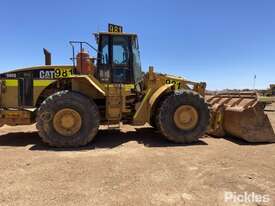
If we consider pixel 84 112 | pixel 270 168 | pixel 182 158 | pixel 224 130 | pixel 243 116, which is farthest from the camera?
pixel 224 130

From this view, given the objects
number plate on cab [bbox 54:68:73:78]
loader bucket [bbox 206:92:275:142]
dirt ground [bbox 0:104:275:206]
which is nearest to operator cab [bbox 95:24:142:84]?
number plate on cab [bbox 54:68:73:78]

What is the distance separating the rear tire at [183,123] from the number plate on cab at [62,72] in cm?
262

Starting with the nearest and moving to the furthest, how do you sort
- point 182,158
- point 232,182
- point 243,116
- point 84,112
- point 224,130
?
point 232,182 → point 182,158 → point 84,112 → point 243,116 → point 224,130

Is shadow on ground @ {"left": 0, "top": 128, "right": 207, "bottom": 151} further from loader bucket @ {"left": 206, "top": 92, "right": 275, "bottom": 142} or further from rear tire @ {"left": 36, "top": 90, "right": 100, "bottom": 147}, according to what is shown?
loader bucket @ {"left": 206, "top": 92, "right": 275, "bottom": 142}

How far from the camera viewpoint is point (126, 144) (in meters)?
8.03

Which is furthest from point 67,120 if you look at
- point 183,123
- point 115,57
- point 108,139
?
point 183,123

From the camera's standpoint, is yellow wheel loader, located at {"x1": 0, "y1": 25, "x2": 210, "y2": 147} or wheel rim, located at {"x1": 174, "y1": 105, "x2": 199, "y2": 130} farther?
wheel rim, located at {"x1": 174, "y1": 105, "x2": 199, "y2": 130}

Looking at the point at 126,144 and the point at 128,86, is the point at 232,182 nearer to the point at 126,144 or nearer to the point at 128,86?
the point at 126,144

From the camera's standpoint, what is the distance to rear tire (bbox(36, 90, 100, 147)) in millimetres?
7656

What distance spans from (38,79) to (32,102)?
0.65 metres

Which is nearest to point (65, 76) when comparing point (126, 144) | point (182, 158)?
point (126, 144)

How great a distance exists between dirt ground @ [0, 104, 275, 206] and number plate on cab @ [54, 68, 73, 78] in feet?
6.19

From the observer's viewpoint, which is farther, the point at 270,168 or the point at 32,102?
the point at 32,102

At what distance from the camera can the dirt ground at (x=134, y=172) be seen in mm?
4398
